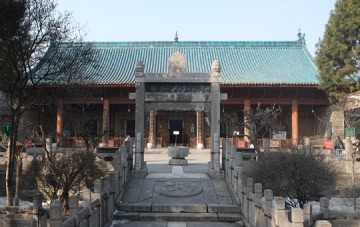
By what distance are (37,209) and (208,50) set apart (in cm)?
2446

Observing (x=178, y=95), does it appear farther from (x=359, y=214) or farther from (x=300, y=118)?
(x=300, y=118)

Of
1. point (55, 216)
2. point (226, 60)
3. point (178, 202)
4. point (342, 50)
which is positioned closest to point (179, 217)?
point (178, 202)

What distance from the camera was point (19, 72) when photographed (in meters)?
11.3

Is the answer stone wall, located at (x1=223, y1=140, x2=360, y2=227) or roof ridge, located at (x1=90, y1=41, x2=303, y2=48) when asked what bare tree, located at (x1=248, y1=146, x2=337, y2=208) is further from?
roof ridge, located at (x1=90, y1=41, x2=303, y2=48)

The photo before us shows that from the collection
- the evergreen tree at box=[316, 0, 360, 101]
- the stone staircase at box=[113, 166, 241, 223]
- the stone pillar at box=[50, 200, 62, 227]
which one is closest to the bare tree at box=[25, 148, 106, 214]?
the stone staircase at box=[113, 166, 241, 223]

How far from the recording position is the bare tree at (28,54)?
11086mm

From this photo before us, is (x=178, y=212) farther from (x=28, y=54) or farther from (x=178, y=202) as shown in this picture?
(x=28, y=54)

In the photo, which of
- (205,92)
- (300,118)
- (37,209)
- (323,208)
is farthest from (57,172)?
(300,118)

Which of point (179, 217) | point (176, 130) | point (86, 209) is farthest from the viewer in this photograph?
point (176, 130)

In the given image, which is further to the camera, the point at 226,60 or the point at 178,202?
the point at 226,60

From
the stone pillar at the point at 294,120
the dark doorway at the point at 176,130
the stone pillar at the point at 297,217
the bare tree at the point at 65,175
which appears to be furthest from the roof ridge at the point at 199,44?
the stone pillar at the point at 297,217

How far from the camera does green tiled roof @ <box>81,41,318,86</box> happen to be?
90.0ft

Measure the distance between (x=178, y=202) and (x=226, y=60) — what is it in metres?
21.2

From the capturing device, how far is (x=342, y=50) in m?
21.6
